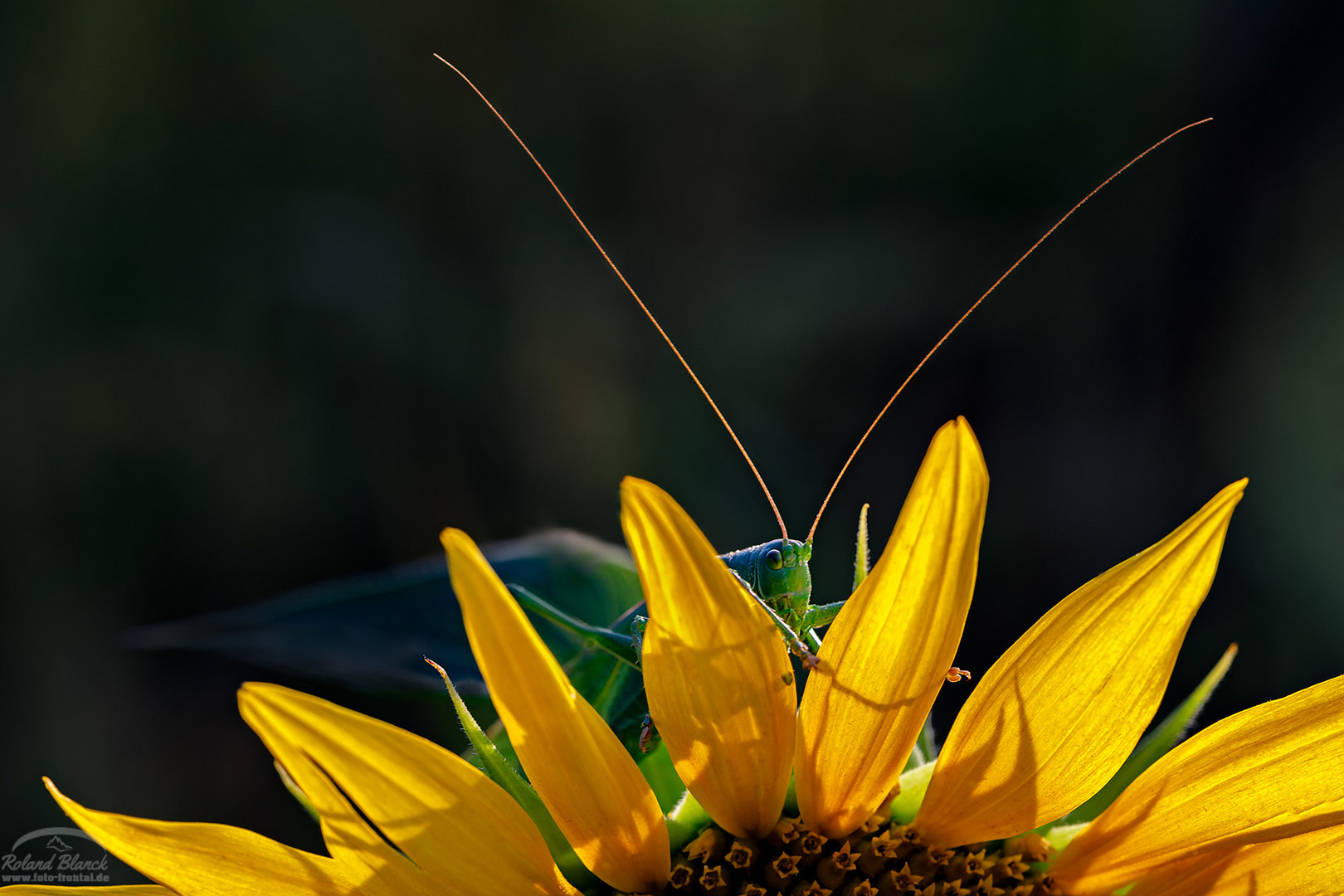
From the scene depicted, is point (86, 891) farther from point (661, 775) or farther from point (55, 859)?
point (55, 859)

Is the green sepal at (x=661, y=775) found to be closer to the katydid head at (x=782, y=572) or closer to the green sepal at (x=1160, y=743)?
the katydid head at (x=782, y=572)

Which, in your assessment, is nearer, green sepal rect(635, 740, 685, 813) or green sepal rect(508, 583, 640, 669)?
green sepal rect(635, 740, 685, 813)

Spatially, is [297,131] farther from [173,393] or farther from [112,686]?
[112,686]

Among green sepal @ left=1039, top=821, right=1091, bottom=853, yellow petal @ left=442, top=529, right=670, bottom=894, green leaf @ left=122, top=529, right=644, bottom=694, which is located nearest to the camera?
yellow petal @ left=442, top=529, right=670, bottom=894

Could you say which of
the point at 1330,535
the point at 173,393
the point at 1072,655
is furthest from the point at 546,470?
the point at 1330,535

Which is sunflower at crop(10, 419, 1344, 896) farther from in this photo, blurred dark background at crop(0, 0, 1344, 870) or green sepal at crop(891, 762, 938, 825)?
blurred dark background at crop(0, 0, 1344, 870)

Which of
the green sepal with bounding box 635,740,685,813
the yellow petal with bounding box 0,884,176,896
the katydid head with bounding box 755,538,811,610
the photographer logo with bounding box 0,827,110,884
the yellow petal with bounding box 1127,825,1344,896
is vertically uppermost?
the katydid head with bounding box 755,538,811,610

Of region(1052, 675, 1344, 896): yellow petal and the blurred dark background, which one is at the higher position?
the blurred dark background

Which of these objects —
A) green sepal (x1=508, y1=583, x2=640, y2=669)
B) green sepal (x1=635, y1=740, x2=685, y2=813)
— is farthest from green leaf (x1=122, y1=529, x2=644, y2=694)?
green sepal (x1=635, y1=740, x2=685, y2=813)
